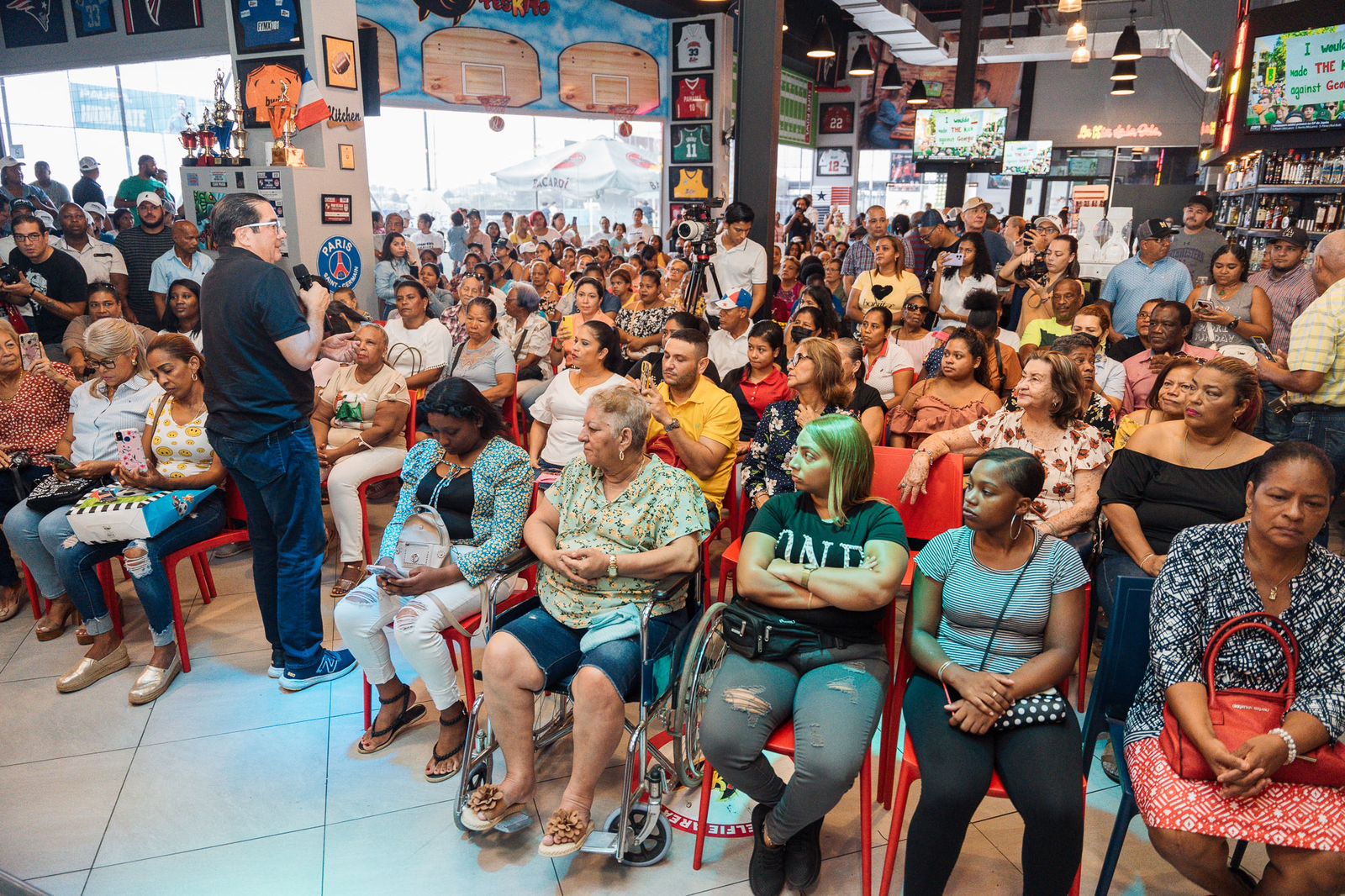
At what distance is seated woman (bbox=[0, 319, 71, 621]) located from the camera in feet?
12.1

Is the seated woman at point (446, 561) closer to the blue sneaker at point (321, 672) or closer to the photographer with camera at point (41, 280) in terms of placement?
the blue sneaker at point (321, 672)

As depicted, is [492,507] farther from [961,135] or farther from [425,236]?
[961,135]

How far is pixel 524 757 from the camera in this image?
245 cm

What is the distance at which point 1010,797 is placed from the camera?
6.57 ft

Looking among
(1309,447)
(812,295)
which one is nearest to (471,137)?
(812,295)

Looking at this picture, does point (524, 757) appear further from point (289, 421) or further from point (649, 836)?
point (289, 421)

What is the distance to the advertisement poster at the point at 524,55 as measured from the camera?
11.1 meters

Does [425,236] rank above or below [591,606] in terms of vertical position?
above

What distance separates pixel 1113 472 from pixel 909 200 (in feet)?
66.6

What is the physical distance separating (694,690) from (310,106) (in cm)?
518

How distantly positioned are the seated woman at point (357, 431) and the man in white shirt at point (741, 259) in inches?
85.2

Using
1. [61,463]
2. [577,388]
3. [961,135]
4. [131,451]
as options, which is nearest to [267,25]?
[61,463]

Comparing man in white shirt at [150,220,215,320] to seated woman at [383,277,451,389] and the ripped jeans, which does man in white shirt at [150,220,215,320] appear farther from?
the ripped jeans

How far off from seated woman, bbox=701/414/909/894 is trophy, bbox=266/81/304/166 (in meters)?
4.83
